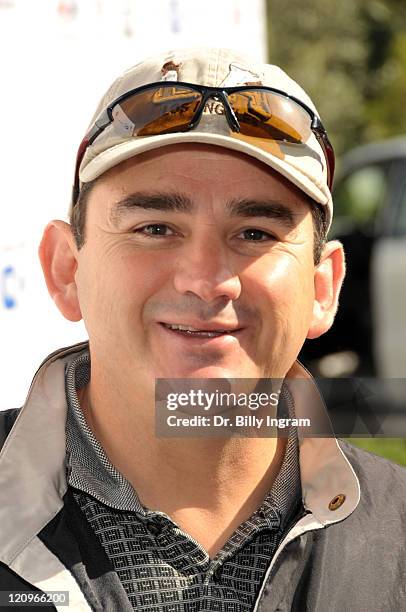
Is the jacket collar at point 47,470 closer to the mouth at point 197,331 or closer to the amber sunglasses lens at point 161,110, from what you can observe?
the mouth at point 197,331

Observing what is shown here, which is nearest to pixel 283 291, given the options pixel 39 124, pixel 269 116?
pixel 269 116

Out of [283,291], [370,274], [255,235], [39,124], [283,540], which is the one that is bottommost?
[283,540]

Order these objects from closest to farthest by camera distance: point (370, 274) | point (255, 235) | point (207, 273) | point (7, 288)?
point (207, 273) → point (255, 235) → point (7, 288) → point (370, 274)

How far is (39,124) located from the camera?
3.38 m

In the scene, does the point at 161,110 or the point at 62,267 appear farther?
the point at 62,267

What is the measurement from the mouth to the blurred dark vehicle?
653cm

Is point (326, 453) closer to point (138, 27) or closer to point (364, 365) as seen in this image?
point (138, 27)

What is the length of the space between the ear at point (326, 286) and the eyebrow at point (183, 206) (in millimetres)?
204

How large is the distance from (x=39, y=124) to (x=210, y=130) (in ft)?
4.00

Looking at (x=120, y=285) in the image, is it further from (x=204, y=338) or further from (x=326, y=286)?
(x=326, y=286)

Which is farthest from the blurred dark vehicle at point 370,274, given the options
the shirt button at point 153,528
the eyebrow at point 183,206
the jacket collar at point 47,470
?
the shirt button at point 153,528

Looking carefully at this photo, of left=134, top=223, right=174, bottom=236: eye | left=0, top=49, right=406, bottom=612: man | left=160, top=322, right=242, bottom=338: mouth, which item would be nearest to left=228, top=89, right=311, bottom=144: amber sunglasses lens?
left=0, top=49, right=406, bottom=612: man

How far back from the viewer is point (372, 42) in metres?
26.5

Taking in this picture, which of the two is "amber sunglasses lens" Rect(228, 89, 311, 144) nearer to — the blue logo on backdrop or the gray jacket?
the gray jacket
